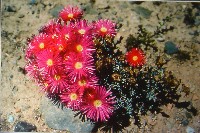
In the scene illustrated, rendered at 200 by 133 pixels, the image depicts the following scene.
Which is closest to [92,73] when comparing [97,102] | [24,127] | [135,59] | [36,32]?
[97,102]

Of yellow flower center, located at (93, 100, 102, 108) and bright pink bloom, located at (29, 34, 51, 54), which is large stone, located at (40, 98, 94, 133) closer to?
yellow flower center, located at (93, 100, 102, 108)

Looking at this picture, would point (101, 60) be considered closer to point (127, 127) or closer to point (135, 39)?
point (127, 127)

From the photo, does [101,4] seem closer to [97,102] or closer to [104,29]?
[104,29]

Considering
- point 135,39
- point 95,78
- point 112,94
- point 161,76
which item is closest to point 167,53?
point 135,39

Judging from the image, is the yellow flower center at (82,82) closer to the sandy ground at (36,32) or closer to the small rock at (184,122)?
the sandy ground at (36,32)

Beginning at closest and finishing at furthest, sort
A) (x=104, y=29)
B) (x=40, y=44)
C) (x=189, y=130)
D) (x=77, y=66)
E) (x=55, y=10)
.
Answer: (x=77, y=66)
(x=40, y=44)
(x=104, y=29)
(x=189, y=130)
(x=55, y=10)

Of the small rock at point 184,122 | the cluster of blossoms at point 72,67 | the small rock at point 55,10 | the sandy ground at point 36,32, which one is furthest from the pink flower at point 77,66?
the small rock at point 55,10
